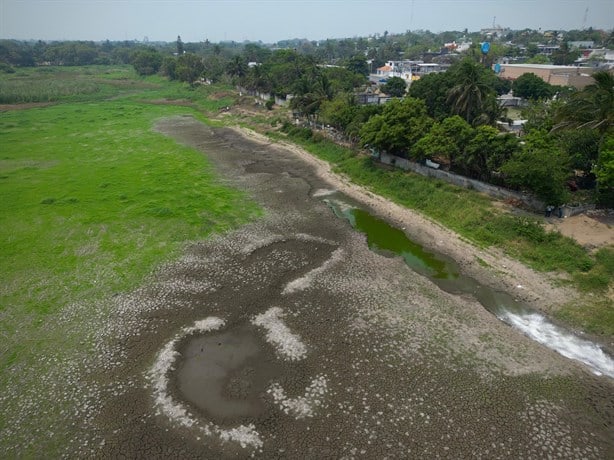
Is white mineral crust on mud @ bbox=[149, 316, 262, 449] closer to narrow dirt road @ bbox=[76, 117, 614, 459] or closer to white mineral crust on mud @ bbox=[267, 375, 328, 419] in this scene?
narrow dirt road @ bbox=[76, 117, 614, 459]

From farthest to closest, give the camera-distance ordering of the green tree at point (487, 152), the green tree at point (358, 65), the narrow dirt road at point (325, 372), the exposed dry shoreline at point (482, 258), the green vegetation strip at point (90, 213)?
the green tree at point (358, 65), the green tree at point (487, 152), the green vegetation strip at point (90, 213), the exposed dry shoreline at point (482, 258), the narrow dirt road at point (325, 372)

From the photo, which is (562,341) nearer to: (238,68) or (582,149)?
(582,149)

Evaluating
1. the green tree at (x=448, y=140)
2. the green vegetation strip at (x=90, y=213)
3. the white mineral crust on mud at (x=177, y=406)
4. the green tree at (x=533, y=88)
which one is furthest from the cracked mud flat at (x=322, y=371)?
the green tree at (x=533, y=88)

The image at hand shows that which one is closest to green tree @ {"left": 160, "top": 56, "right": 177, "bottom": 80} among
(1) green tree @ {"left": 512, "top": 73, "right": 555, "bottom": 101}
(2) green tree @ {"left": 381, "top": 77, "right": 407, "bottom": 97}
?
(2) green tree @ {"left": 381, "top": 77, "right": 407, "bottom": 97}

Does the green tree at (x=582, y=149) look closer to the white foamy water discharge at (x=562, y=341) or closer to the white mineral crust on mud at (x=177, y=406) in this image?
the white foamy water discharge at (x=562, y=341)

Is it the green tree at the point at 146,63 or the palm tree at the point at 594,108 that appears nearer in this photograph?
the palm tree at the point at 594,108

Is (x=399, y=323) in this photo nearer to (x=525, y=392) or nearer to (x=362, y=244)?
(x=525, y=392)
